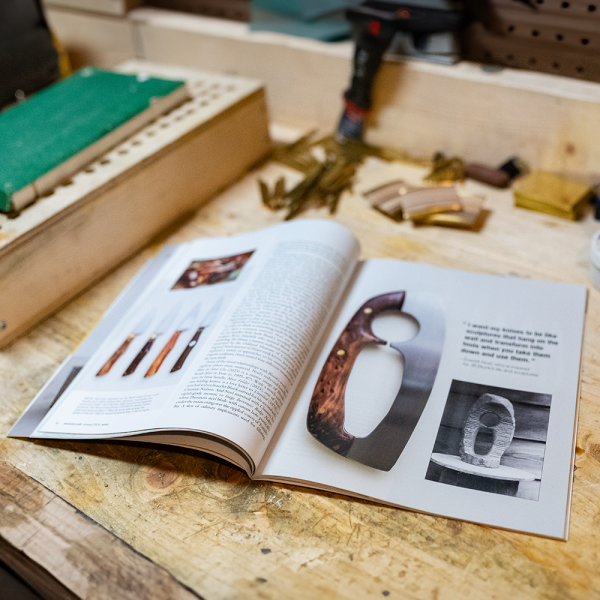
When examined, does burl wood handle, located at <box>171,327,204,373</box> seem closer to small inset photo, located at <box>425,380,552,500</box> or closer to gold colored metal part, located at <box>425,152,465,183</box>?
small inset photo, located at <box>425,380,552,500</box>

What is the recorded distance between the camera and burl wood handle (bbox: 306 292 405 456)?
537 millimetres

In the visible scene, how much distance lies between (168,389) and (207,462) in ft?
0.26

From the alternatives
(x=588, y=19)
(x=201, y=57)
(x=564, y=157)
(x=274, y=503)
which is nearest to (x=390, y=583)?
(x=274, y=503)

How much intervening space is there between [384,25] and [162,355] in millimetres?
602

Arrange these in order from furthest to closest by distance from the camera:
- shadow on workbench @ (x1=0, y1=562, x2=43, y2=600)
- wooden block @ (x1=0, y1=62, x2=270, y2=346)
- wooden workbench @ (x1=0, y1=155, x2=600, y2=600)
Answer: wooden block @ (x1=0, y1=62, x2=270, y2=346) < shadow on workbench @ (x1=0, y1=562, x2=43, y2=600) < wooden workbench @ (x1=0, y1=155, x2=600, y2=600)

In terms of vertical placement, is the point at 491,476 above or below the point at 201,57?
below

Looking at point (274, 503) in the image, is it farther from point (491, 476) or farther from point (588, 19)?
point (588, 19)

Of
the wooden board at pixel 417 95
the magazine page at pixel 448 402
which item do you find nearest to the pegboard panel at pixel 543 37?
the wooden board at pixel 417 95

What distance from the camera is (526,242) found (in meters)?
0.77

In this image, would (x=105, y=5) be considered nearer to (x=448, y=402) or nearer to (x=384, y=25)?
(x=384, y=25)

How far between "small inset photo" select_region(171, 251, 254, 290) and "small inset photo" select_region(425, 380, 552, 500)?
303mm

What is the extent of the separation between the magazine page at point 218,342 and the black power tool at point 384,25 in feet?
1.00

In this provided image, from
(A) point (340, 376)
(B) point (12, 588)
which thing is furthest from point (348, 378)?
(B) point (12, 588)

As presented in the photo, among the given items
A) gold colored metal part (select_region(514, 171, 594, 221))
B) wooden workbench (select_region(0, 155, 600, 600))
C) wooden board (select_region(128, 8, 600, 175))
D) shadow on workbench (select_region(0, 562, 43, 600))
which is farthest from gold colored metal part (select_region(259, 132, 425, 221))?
shadow on workbench (select_region(0, 562, 43, 600))
